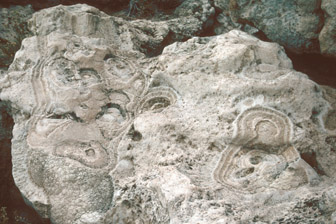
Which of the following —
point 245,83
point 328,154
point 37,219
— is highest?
point 245,83

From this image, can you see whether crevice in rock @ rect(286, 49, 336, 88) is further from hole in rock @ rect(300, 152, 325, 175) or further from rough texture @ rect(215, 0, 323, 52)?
hole in rock @ rect(300, 152, 325, 175)

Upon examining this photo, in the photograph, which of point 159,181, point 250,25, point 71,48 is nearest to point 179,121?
point 159,181

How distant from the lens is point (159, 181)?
7.05ft

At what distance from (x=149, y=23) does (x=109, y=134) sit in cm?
177

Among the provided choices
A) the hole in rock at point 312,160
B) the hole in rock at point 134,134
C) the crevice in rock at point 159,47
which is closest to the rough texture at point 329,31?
the hole in rock at point 312,160

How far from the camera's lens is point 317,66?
3.59 metres

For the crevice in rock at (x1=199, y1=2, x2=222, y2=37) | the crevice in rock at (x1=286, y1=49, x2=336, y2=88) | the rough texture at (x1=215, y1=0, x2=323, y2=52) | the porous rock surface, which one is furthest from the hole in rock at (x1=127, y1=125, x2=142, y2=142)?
the crevice in rock at (x1=199, y1=2, x2=222, y2=37)

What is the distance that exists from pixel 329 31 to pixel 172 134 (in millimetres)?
1564

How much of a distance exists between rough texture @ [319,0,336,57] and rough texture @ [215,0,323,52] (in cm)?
11

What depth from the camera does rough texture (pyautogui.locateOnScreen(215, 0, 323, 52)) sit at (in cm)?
312

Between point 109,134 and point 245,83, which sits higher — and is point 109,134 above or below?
below

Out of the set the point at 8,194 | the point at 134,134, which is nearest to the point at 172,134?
the point at 134,134

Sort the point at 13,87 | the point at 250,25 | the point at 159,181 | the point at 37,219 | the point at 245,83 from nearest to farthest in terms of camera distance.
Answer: the point at 159,181, the point at 245,83, the point at 13,87, the point at 37,219, the point at 250,25

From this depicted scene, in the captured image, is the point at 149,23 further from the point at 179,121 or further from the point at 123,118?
the point at 179,121
